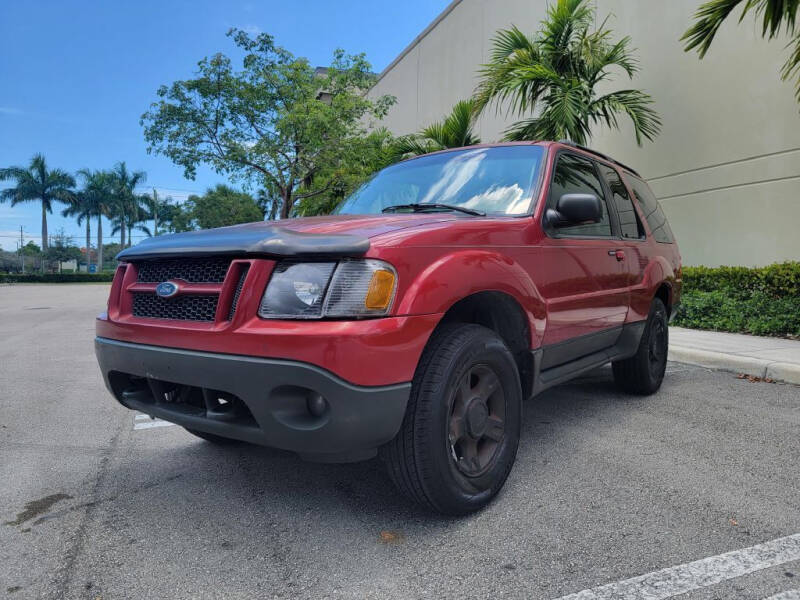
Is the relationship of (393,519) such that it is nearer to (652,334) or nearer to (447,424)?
(447,424)

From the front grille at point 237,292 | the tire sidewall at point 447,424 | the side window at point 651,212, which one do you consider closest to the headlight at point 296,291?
the front grille at point 237,292

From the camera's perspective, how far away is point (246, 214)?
165 feet

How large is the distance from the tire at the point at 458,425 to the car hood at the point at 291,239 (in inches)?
20.2

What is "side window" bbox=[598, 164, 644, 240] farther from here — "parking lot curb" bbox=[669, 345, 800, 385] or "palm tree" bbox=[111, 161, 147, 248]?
"palm tree" bbox=[111, 161, 147, 248]

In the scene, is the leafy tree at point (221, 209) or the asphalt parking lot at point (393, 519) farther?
the leafy tree at point (221, 209)

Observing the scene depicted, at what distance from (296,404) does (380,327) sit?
0.41 meters

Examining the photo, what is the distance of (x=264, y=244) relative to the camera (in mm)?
2125

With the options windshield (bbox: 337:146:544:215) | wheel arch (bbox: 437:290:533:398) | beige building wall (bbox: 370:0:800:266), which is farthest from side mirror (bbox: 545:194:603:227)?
beige building wall (bbox: 370:0:800:266)

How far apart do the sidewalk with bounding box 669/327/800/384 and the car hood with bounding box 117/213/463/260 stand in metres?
4.32

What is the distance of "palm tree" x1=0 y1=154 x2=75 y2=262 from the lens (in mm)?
57062

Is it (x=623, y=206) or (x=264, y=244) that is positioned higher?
(x=623, y=206)

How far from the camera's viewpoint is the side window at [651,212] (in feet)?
15.2

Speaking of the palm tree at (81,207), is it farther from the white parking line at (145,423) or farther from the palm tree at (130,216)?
the white parking line at (145,423)

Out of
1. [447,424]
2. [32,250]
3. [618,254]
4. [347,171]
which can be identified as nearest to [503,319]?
[447,424]
